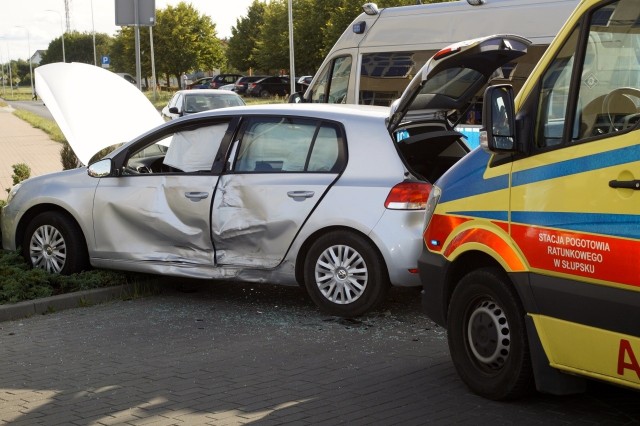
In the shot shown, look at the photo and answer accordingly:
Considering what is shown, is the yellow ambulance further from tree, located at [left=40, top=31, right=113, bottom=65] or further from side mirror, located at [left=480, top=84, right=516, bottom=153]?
tree, located at [left=40, top=31, right=113, bottom=65]

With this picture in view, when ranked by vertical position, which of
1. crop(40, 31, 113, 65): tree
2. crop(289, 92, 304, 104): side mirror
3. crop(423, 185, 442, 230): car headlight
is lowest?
crop(423, 185, 442, 230): car headlight

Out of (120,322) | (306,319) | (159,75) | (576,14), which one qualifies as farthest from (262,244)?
(159,75)

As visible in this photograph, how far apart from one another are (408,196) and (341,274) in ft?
2.62

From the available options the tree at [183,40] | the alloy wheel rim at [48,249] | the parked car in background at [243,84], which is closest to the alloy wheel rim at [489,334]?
the alloy wheel rim at [48,249]

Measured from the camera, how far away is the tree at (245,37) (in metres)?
88.8

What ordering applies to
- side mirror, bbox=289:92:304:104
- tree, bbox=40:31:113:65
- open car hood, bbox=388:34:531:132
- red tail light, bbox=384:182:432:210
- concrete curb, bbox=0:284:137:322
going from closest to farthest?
open car hood, bbox=388:34:531:132
red tail light, bbox=384:182:432:210
concrete curb, bbox=0:284:137:322
side mirror, bbox=289:92:304:104
tree, bbox=40:31:113:65

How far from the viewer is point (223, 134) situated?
28.6 ft

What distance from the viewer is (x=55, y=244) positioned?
30.7 ft

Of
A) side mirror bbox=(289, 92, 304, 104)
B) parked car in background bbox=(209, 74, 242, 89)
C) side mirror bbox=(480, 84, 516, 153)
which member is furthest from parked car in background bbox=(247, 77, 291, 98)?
side mirror bbox=(480, 84, 516, 153)

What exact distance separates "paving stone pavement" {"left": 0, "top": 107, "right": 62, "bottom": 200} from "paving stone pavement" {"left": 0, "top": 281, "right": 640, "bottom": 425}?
8553 mm

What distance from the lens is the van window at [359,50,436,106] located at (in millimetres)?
13664

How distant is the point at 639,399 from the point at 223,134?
419cm

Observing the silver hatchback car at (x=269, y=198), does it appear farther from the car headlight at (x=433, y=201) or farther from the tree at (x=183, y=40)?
the tree at (x=183, y=40)

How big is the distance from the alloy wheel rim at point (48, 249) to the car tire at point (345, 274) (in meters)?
2.48
